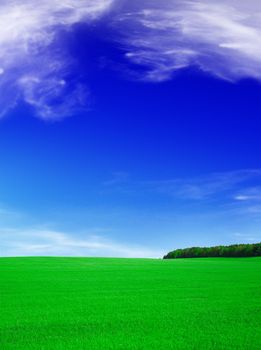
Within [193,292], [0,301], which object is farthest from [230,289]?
[0,301]

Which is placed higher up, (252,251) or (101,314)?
(252,251)

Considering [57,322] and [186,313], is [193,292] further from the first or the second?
[57,322]

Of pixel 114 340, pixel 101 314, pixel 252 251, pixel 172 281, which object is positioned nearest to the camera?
pixel 114 340

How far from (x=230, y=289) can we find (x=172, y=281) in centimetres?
446

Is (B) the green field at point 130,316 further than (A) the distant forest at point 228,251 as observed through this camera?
No

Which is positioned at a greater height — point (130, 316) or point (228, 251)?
point (228, 251)

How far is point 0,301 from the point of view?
17.2m

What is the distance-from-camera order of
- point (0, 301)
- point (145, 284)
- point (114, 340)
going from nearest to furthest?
point (114, 340)
point (0, 301)
point (145, 284)

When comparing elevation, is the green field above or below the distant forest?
below

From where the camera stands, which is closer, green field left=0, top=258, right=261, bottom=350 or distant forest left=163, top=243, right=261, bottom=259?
green field left=0, top=258, right=261, bottom=350

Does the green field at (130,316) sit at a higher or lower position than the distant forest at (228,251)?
lower

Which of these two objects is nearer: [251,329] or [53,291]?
[251,329]

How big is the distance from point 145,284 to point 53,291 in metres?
4.82

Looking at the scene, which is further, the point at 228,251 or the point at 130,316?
the point at 228,251
